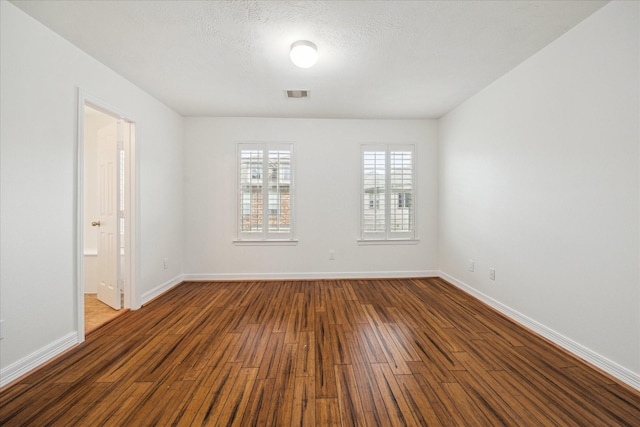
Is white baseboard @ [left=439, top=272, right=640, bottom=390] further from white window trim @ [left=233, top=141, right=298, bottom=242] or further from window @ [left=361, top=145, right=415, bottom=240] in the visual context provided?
white window trim @ [left=233, top=141, right=298, bottom=242]

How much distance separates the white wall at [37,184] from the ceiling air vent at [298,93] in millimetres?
1940

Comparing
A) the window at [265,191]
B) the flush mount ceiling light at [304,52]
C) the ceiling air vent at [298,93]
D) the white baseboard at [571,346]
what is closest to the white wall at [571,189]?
the white baseboard at [571,346]

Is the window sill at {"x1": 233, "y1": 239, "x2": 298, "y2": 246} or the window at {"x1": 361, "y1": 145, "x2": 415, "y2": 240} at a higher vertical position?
the window at {"x1": 361, "y1": 145, "x2": 415, "y2": 240}

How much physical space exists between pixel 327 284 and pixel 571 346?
2.70 m

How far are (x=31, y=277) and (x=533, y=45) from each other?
4580 millimetres

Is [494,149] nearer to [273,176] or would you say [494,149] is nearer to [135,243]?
[273,176]

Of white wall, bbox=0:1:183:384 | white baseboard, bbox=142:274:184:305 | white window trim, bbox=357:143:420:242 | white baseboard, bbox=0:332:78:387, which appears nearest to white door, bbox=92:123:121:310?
white baseboard, bbox=142:274:184:305

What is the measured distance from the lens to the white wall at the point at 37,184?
1765 mm

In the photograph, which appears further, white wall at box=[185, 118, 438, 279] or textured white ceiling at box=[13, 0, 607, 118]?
white wall at box=[185, 118, 438, 279]

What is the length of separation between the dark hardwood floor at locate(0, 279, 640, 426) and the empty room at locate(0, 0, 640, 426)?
0.06 ft

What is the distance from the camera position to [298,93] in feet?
10.7

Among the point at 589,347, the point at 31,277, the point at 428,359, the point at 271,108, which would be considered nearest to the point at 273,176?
the point at 271,108

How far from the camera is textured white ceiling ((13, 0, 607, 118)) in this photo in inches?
73.7

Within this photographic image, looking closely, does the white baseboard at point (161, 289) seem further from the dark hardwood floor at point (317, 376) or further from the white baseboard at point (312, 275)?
the dark hardwood floor at point (317, 376)
